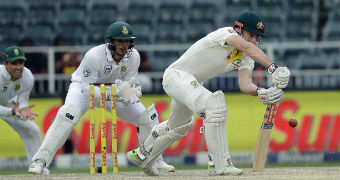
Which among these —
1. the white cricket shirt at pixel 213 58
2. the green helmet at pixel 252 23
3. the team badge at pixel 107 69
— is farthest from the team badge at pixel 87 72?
the green helmet at pixel 252 23

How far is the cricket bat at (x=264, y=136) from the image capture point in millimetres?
6941

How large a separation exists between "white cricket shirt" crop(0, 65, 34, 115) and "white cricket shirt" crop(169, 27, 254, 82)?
251 centimetres

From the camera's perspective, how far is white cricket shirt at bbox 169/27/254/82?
6703 millimetres

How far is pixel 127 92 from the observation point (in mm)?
7414

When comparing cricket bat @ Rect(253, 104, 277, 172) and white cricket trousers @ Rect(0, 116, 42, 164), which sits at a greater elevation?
cricket bat @ Rect(253, 104, 277, 172)

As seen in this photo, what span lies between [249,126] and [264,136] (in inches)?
163

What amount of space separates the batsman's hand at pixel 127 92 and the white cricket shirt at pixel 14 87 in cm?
177

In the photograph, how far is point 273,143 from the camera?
1117 centimetres

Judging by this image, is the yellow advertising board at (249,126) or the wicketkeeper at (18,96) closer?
the wicketkeeper at (18,96)

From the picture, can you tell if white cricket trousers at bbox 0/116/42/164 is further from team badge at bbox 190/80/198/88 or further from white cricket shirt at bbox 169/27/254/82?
team badge at bbox 190/80/198/88

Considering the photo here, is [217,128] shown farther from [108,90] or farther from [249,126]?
[249,126]

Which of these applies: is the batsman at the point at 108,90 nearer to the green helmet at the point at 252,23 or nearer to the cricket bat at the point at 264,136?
the cricket bat at the point at 264,136

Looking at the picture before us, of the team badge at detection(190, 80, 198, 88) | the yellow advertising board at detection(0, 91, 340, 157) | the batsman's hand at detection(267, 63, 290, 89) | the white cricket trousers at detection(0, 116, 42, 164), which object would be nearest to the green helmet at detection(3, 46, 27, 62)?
the white cricket trousers at detection(0, 116, 42, 164)

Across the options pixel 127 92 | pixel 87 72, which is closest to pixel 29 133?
pixel 87 72
